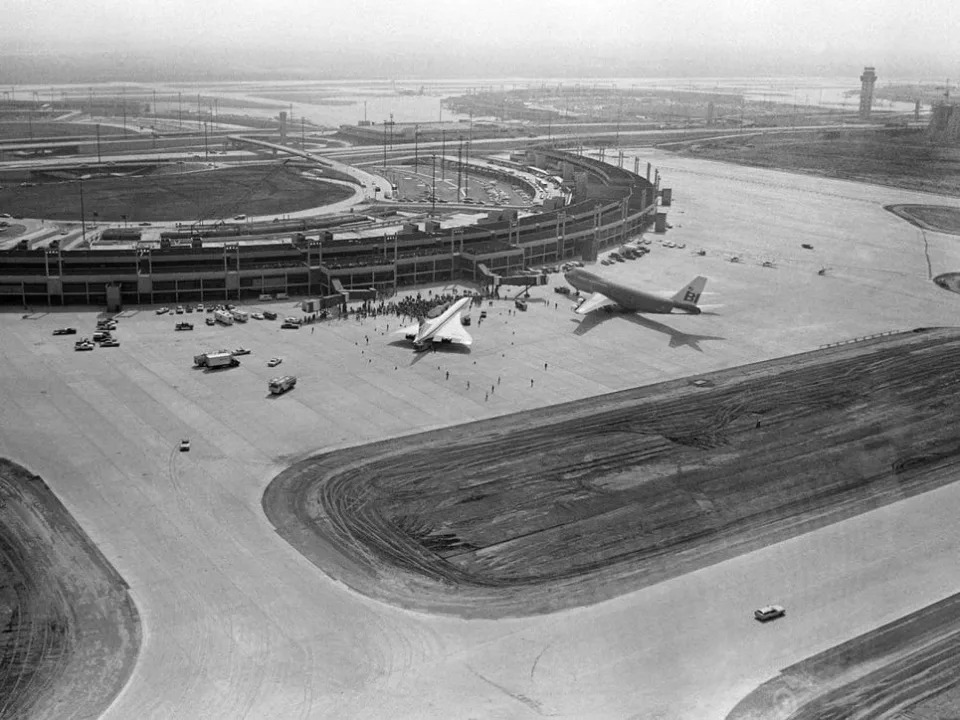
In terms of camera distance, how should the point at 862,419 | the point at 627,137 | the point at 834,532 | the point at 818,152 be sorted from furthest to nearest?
the point at 627,137 → the point at 818,152 → the point at 862,419 → the point at 834,532

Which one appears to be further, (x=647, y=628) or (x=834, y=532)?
(x=834, y=532)

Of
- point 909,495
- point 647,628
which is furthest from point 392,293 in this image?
point 647,628

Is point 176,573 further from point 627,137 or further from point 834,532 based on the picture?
point 627,137

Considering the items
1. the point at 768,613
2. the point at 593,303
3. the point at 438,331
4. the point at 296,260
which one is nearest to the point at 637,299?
the point at 593,303

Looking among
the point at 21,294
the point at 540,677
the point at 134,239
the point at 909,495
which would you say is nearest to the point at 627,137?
the point at 134,239

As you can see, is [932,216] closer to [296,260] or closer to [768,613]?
[296,260]

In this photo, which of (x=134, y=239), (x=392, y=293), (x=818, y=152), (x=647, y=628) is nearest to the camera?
(x=647, y=628)
